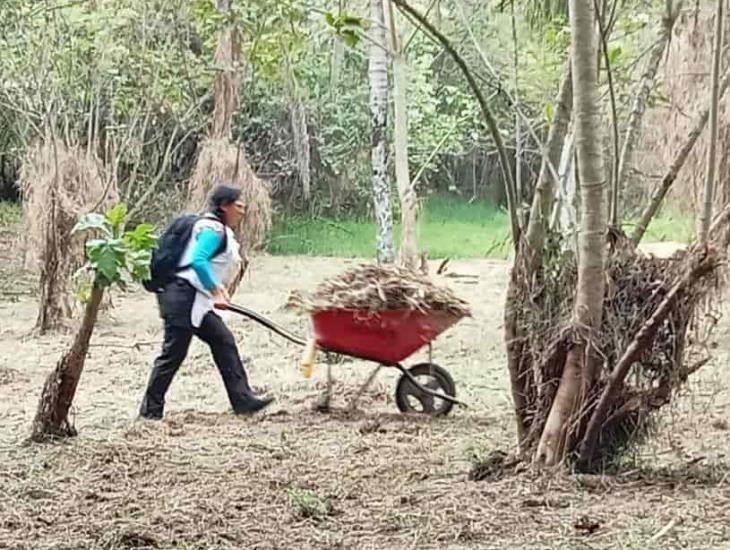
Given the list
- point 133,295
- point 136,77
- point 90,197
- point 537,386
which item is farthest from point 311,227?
point 537,386

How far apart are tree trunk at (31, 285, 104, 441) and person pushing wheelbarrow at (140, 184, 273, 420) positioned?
0.92 m

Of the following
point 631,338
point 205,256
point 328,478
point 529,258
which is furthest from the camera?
point 205,256

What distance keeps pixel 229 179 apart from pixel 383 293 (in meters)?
5.76

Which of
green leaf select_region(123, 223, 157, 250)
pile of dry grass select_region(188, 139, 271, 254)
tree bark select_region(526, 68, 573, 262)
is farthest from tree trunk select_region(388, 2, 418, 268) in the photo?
tree bark select_region(526, 68, 573, 262)

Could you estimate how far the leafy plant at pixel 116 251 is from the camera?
6012mm

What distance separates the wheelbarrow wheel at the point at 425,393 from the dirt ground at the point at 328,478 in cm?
Answer: 13

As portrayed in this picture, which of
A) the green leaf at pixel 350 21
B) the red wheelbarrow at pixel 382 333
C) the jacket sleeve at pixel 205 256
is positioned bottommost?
the red wheelbarrow at pixel 382 333

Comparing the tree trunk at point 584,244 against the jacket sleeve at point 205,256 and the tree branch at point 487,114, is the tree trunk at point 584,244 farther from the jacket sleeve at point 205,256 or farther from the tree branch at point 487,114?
the jacket sleeve at point 205,256

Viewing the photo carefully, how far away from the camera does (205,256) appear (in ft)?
23.6

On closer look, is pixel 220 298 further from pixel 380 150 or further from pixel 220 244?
pixel 380 150

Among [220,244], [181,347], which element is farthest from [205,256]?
[181,347]

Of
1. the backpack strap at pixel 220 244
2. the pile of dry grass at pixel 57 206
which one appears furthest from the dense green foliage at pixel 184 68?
the backpack strap at pixel 220 244

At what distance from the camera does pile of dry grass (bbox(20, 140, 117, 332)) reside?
1166cm

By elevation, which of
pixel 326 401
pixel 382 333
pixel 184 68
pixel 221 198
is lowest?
pixel 326 401
